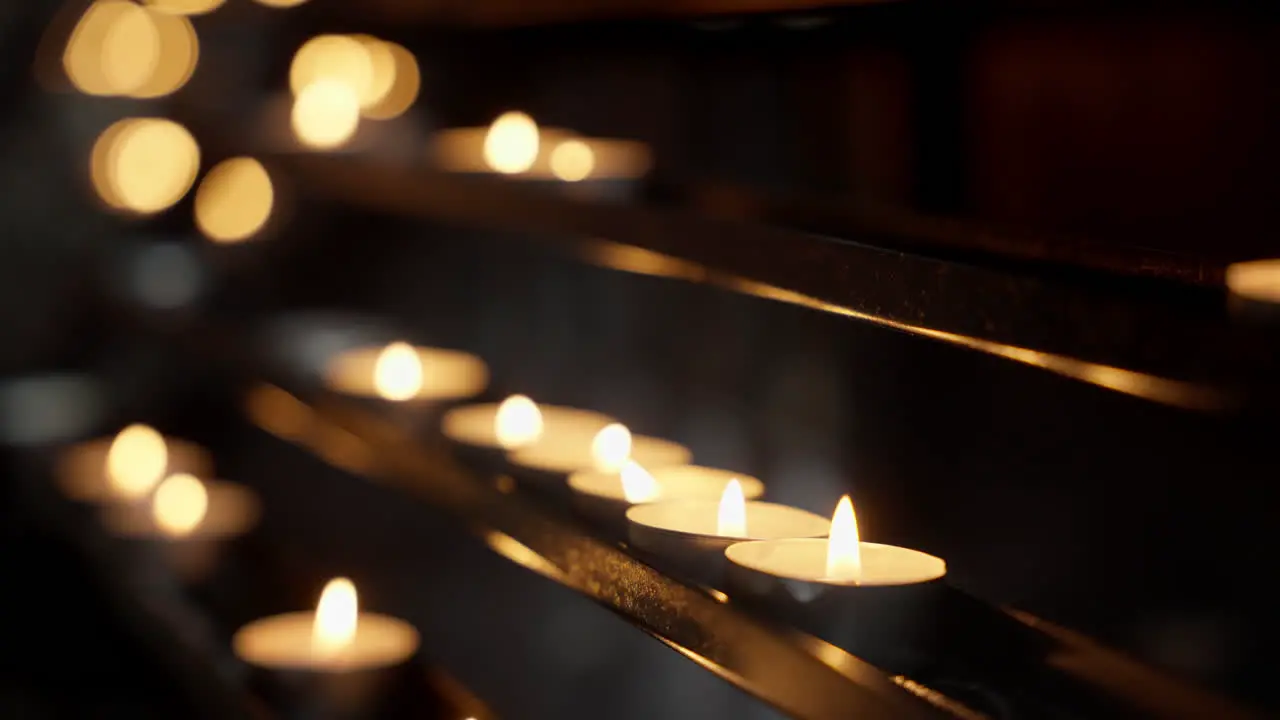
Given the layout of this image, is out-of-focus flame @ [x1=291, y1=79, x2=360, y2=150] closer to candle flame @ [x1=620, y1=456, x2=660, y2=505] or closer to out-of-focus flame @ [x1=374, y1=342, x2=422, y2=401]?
out-of-focus flame @ [x1=374, y1=342, x2=422, y2=401]

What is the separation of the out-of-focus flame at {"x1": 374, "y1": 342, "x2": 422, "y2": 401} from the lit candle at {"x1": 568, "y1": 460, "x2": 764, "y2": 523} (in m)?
0.37

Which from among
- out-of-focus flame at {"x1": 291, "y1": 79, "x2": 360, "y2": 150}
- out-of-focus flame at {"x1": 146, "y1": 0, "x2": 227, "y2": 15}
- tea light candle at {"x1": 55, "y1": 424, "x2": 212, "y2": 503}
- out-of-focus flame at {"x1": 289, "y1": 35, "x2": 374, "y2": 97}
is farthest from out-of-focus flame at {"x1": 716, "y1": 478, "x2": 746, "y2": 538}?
out-of-focus flame at {"x1": 146, "y1": 0, "x2": 227, "y2": 15}

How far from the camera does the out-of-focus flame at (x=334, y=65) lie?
222 centimetres

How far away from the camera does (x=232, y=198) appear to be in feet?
8.04

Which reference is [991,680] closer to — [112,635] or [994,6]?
[994,6]

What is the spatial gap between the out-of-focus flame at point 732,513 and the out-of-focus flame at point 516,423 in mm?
329

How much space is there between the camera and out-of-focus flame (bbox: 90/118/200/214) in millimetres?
2617

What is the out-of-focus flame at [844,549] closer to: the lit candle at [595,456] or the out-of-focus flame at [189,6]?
the lit candle at [595,456]

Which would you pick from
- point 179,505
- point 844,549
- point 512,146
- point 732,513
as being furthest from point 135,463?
point 844,549

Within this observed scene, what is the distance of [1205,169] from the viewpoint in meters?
0.90

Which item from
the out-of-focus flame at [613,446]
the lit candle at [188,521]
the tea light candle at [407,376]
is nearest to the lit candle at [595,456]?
the out-of-focus flame at [613,446]

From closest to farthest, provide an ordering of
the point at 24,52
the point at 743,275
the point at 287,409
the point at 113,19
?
the point at 743,275 → the point at 287,409 → the point at 24,52 → the point at 113,19

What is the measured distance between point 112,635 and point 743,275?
53.7 inches

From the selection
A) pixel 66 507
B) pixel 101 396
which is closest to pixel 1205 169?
pixel 66 507
